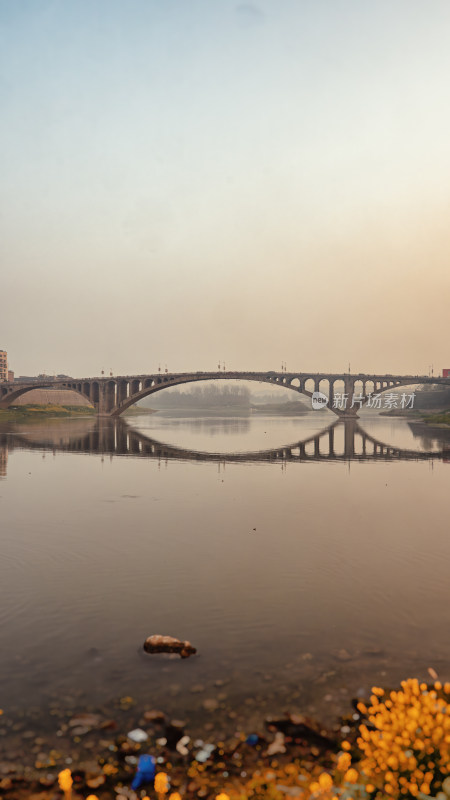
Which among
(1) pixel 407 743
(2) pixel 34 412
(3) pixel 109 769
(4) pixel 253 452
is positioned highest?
(2) pixel 34 412

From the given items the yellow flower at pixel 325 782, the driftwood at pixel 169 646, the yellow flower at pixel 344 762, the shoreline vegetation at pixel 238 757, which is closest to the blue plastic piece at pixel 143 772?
the shoreline vegetation at pixel 238 757

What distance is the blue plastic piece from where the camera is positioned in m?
6.36

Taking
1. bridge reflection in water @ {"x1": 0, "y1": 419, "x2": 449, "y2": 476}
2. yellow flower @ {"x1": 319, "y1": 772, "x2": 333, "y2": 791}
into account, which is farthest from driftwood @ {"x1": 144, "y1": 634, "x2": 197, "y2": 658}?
bridge reflection in water @ {"x1": 0, "y1": 419, "x2": 449, "y2": 476}

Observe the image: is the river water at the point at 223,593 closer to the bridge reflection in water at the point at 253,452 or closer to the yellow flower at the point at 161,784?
the yellow flower at the point at 161,784

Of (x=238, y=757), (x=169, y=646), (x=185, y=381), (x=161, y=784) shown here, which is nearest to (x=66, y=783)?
(x=161, y=784)

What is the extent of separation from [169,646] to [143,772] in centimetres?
313

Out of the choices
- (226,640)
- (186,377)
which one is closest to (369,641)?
(226,640)

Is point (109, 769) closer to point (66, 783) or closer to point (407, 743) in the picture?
point (66, 783)

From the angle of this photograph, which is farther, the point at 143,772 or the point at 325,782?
the point at 143,772

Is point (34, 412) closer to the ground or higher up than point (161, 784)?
higher up

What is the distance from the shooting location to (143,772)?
646cm

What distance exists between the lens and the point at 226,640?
1025 centimetres

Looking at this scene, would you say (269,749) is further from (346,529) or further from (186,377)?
(186,377)

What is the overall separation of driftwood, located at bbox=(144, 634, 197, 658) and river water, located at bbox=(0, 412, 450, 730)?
0.21 metres
